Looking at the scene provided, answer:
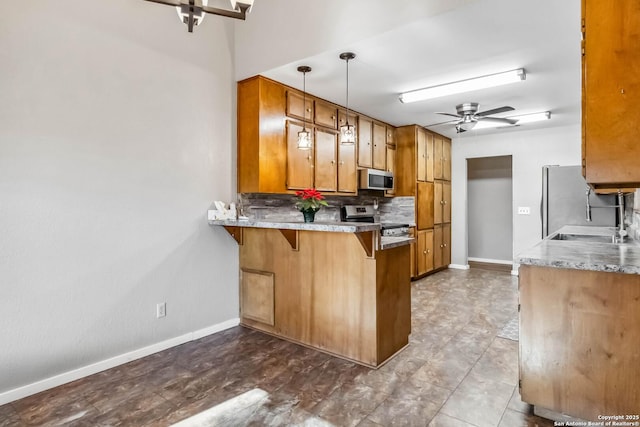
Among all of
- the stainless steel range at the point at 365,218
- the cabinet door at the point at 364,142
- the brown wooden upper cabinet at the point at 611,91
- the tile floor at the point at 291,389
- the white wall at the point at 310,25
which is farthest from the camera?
the stainless steel range at the point at 365,218

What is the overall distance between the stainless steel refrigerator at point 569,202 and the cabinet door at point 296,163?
11.1ft

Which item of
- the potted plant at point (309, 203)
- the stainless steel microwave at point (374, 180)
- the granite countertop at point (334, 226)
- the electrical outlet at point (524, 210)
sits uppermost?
the stainless steel microwave at point (374, 180)

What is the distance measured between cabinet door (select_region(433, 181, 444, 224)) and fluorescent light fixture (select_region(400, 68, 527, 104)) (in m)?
2.43

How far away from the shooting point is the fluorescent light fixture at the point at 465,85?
Answer: 3.21 m

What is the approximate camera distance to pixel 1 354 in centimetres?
215

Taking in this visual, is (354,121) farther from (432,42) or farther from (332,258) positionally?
(332,258)

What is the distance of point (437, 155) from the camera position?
239 inches

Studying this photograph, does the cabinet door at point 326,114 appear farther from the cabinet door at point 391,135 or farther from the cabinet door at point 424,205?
the cabinet door at point 424,205

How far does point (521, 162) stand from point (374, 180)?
9.17 feet

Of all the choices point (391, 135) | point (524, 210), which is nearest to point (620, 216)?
point (524, 210)

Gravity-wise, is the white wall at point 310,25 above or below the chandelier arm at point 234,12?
above

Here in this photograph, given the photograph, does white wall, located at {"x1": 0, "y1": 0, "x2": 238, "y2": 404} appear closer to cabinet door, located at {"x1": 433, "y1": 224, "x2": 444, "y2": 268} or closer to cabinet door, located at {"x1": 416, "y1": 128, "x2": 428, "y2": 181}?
cabinet door, located at {"x1": 416, "y1": 128, "x2": 428, "y2": 181}

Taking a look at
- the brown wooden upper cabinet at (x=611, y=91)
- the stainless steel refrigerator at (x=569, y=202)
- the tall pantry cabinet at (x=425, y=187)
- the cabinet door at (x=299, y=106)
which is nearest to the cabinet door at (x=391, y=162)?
the tall pantry cabinet at (x=425, y=187)

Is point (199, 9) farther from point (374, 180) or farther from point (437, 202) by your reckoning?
point (437, 202)
